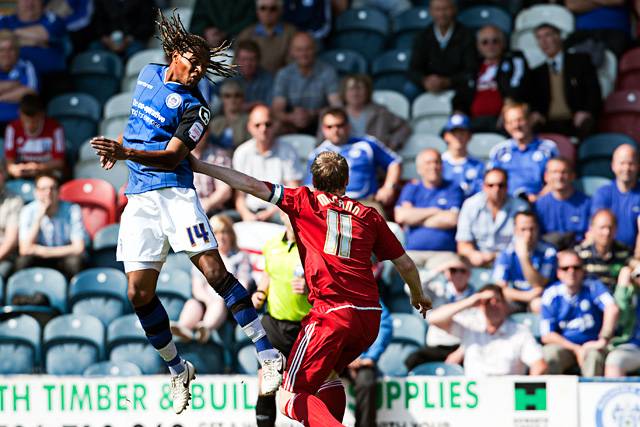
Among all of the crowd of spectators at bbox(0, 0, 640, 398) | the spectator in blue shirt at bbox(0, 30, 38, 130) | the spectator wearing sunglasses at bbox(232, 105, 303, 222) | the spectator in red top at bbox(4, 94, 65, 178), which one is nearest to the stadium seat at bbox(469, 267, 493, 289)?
the crowd of spectators at bbox(0, 0, 640, 398)

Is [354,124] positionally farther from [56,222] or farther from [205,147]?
[56,222]

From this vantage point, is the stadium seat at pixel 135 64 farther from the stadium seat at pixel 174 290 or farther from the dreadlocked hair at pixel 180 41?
the dreadlocked hair at pixel 180 41

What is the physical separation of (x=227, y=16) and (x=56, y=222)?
11.4 feet

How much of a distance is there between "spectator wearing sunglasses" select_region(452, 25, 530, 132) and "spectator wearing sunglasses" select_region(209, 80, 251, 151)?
205 centimetres

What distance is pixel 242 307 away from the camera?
8.02m

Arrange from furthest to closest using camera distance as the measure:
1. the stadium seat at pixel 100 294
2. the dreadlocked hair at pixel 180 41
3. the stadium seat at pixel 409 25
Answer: the stadium seat at pixel 409 25, the stadium seat at pixel 100 294, the dreadlocked hair at pixel 180 41

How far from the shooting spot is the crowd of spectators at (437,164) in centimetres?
1034

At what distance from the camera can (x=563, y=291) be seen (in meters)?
10.4

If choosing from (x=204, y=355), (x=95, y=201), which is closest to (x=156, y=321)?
(x=204, y=355)

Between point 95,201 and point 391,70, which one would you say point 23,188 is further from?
point 391,70

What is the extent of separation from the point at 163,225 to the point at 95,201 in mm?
4507

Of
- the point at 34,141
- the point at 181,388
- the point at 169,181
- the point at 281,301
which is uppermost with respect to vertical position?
the point at 34,141

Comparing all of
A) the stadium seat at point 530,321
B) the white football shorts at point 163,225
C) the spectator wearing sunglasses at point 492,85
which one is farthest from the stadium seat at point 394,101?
the white football shorts at point 163,225

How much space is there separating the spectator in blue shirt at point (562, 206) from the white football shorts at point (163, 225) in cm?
430
